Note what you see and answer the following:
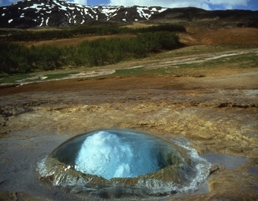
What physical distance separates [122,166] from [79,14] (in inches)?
3761

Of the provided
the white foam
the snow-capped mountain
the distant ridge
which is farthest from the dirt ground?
the snow-capped mountain

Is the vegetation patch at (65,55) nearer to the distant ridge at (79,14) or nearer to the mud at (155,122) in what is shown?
the mud at (155,122)

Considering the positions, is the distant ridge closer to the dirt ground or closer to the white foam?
the dirt ground

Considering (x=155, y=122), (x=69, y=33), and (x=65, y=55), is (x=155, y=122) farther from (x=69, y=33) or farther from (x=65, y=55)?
(x=69, y=33)

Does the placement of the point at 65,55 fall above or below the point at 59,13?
below

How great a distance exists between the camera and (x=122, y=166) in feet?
14.0

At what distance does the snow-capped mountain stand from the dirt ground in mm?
78878

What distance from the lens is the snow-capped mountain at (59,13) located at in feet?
275

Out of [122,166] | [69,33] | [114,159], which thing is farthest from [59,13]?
[122,166]

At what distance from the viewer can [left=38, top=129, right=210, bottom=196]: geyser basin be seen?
4.08 metres

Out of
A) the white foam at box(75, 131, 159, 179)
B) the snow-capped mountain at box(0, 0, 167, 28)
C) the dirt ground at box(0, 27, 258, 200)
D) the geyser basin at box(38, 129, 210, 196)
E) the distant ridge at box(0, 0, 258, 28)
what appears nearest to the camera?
the geyser basin at box(38, 129, 210, 196)

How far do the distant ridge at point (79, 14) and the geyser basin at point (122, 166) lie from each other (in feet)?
239

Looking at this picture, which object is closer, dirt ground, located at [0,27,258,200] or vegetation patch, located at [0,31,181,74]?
dirt ground, located at [0,27,258,200]

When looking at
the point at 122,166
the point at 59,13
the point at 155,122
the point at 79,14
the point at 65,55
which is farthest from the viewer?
the point at 79,14
